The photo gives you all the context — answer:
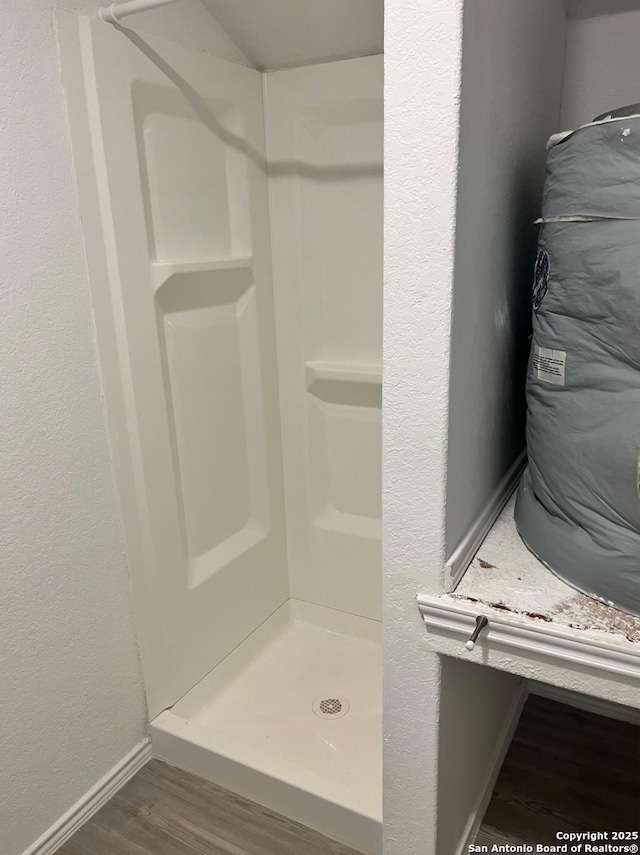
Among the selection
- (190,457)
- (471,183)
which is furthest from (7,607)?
(471,183)

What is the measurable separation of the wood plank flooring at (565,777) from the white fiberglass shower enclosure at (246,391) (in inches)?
12.7

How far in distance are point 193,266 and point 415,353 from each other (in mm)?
834

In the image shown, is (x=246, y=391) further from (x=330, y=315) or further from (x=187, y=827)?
(x=187, y=827)

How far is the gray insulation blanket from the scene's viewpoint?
836mm

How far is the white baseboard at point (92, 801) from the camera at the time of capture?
1.37 m

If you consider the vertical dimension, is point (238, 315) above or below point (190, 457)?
above

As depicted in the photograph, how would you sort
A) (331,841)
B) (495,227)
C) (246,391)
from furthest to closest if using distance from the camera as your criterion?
1. (246,391)
2. (331,841)
3. (495,227)

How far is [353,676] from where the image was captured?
1.86 meters

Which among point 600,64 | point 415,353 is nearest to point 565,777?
point 415,353

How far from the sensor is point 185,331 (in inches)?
62.0

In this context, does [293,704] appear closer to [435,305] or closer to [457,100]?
[435,305]

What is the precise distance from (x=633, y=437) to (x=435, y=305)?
12.4 inches

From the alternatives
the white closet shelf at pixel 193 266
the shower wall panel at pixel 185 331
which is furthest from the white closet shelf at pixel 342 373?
the white closet shelf at pixel 193 266

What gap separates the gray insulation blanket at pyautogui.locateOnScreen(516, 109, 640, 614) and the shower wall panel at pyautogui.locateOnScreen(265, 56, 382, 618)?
80 centimetres
